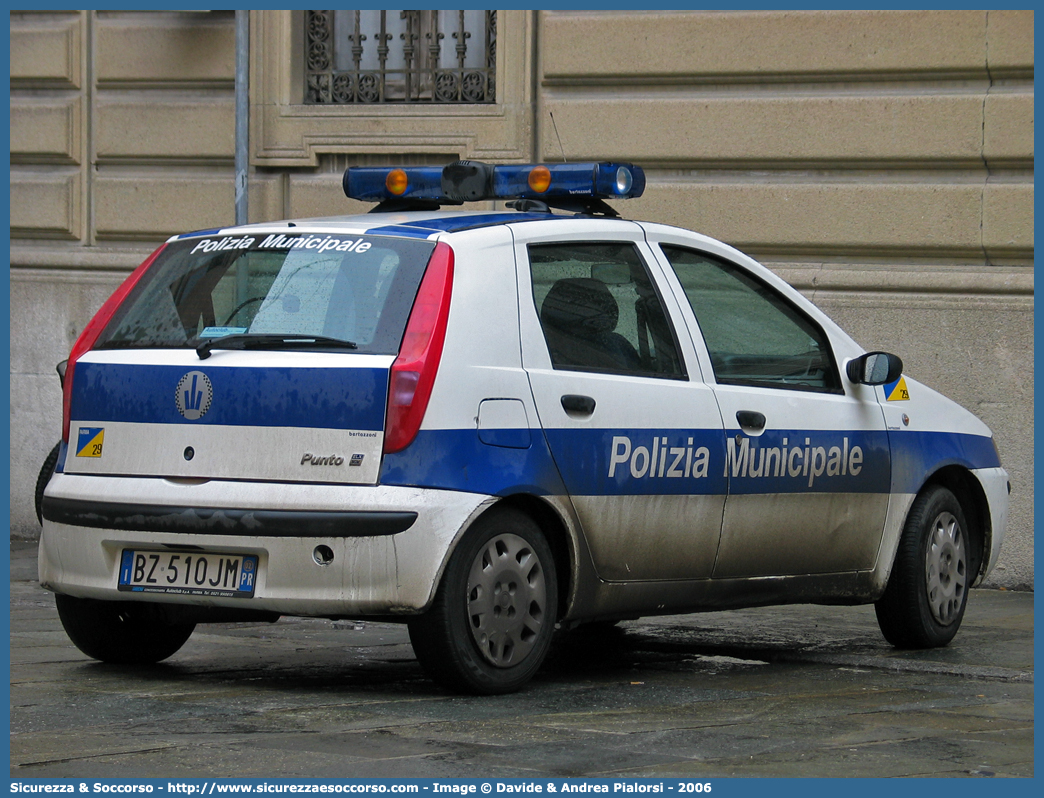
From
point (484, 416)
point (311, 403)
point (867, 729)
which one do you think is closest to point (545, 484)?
point (484, 416)

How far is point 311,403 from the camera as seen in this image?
535 centimetres

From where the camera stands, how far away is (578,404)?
226 inches

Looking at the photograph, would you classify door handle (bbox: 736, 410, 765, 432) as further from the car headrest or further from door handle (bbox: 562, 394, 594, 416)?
door handle (bbox: 562, 394, 594, 416)

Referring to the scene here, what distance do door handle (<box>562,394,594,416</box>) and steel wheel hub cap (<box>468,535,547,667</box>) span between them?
1.54 feet

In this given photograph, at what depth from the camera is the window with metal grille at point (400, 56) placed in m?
11.4

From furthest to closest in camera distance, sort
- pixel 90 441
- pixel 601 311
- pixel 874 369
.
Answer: pixel 874 369
pixel 601 311
pixel 90 441

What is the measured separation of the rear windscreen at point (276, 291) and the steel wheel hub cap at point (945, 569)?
8.98 feet

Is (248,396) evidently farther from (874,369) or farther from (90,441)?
(874,369)

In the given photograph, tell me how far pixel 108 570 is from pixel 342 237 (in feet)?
4.28

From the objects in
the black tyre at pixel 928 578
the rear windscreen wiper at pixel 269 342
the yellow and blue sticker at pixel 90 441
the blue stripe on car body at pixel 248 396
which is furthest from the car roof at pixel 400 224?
the black tyre at pixel 928 578

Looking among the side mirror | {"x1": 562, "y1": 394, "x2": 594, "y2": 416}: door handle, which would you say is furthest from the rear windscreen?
the side mirror

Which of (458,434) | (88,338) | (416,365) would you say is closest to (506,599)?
(458,434)

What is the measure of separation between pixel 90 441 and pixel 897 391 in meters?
3.19

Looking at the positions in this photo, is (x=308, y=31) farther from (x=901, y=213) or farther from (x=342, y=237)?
(x=342, y=237)
